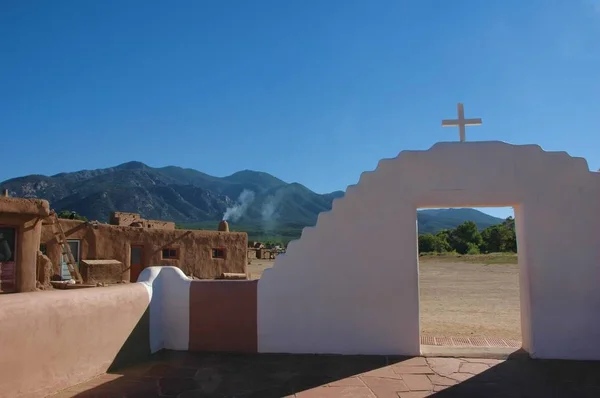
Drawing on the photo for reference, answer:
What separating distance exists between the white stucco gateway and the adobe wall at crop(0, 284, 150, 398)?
1777 mm

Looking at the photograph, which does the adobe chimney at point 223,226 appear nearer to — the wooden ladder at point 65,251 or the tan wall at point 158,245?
the tan wall at point 158,245

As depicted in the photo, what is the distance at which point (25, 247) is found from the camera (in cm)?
1403

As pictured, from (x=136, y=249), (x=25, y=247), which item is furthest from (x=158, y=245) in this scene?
(x=25, y=247)

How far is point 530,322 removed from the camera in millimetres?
6523

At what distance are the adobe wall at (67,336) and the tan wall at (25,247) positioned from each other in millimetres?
9184

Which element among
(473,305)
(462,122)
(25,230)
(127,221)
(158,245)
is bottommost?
(473,305)

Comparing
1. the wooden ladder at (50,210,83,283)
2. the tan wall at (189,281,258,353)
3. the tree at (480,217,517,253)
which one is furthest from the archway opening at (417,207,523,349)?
the wooden ladder at (50,210,83,283)

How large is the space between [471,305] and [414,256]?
7.04 meters

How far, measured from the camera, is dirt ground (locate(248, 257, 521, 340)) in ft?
Result: 30.0

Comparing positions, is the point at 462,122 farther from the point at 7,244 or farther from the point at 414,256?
the point at 7,244

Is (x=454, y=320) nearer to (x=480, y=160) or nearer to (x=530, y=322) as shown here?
(x=530, y=322)

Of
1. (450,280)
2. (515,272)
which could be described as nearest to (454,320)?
(450,280)

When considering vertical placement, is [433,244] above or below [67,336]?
above

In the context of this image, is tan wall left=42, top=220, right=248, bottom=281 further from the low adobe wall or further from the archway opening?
the low adobe wall
